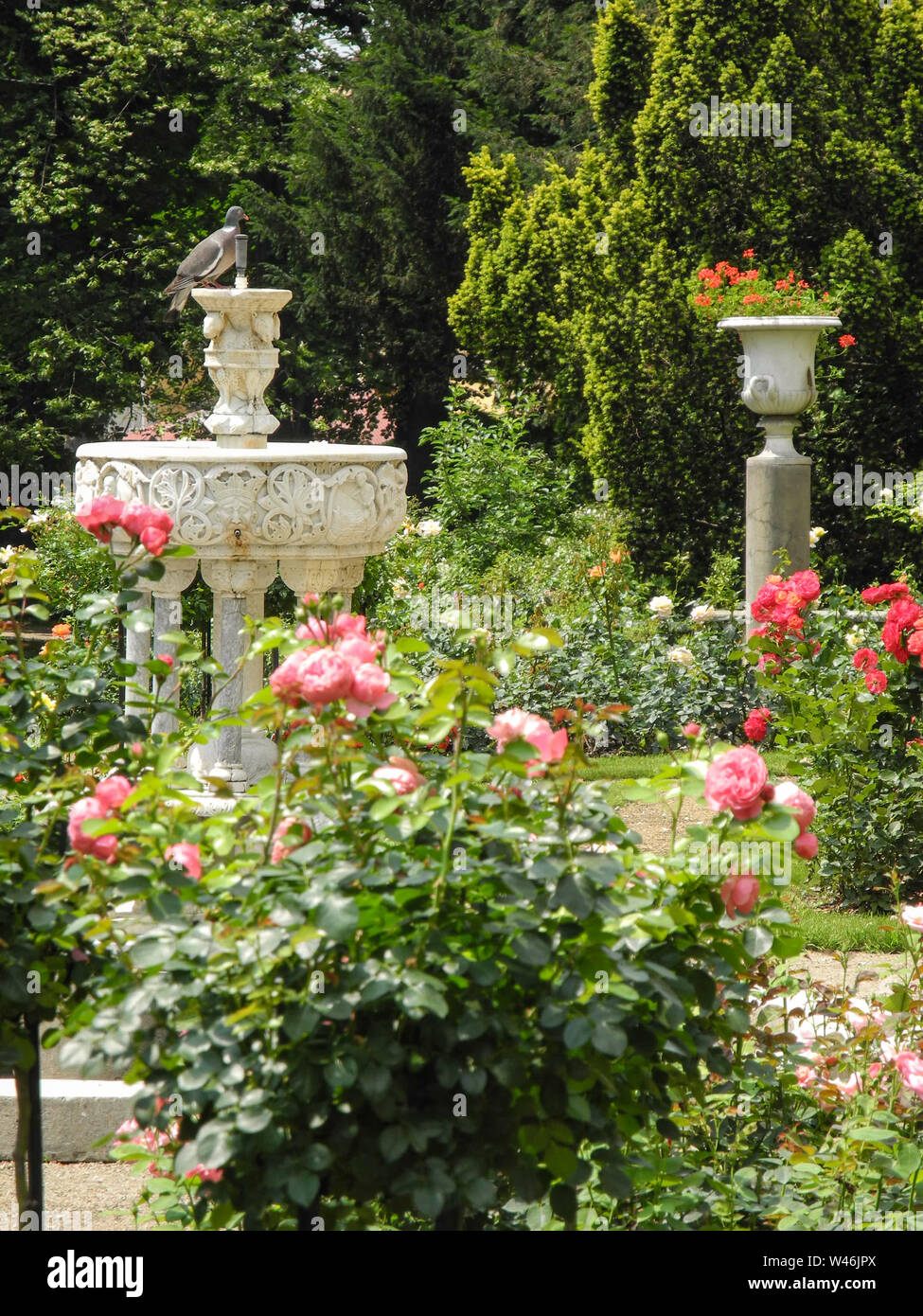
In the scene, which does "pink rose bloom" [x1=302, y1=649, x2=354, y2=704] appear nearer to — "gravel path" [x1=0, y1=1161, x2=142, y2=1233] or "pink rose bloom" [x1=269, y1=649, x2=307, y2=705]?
"pink rose bloom" [x1=269, y1=649, x2=307, y2=705]

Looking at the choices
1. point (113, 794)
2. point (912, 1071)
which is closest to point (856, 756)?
point (912, 1071)

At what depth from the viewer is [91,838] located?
1.93 meters

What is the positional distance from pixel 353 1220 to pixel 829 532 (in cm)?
894

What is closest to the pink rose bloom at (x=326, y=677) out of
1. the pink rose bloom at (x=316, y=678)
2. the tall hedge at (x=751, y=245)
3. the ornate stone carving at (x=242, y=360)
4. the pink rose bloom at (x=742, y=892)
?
the pink rose bloom at (x=316, y=678)

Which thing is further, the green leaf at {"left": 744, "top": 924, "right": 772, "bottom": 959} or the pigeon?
the pigeon

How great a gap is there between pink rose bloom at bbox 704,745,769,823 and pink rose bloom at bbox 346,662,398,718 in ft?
1.47

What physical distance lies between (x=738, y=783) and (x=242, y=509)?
350 centimetres

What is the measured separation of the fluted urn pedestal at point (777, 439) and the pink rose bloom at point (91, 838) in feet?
19.8

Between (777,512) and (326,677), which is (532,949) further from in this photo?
(777,512)

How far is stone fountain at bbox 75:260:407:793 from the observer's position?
517 centimetres

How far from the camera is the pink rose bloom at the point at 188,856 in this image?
193 centimetres

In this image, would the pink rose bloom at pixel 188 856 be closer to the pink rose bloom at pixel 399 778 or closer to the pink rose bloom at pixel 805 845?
the pink rose bloom at pixel 399 778

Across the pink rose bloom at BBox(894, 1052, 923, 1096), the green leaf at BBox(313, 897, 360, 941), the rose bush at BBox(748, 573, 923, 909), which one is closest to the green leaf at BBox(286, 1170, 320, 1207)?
the green leaf at BBox(313, 897, 360, 941)
